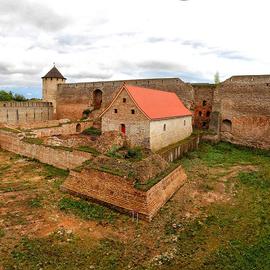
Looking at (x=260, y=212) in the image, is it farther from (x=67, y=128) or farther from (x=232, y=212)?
(x=67, y=128)

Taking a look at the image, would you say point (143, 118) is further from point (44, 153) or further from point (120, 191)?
point (120, 191)

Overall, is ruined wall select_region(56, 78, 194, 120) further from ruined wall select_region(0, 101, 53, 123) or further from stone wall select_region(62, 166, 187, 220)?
stone wall select_region(62, 166, 187, 220)

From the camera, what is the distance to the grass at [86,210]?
9.95 m

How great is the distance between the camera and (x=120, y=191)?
10.4 metres

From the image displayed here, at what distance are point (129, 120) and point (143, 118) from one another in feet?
3.30

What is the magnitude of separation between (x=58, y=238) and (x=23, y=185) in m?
5.15

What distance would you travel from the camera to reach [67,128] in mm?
26016

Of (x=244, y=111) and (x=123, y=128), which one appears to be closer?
(x=123, y=128)

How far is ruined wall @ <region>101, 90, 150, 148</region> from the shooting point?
1631 cm

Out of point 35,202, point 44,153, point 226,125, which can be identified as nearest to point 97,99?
point 226,125

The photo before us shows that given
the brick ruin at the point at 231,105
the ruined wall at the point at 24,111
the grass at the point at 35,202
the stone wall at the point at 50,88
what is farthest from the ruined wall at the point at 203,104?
the ruined wall at the point at 24,111

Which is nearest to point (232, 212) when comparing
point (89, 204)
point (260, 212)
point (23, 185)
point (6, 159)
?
point (260, 212)

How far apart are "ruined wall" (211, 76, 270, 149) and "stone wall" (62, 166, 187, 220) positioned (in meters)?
11.2

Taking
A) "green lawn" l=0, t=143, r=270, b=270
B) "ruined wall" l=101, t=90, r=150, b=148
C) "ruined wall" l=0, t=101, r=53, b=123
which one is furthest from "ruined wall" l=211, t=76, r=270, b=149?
"ruined wall" l=0, t=101, r=53, b=123
